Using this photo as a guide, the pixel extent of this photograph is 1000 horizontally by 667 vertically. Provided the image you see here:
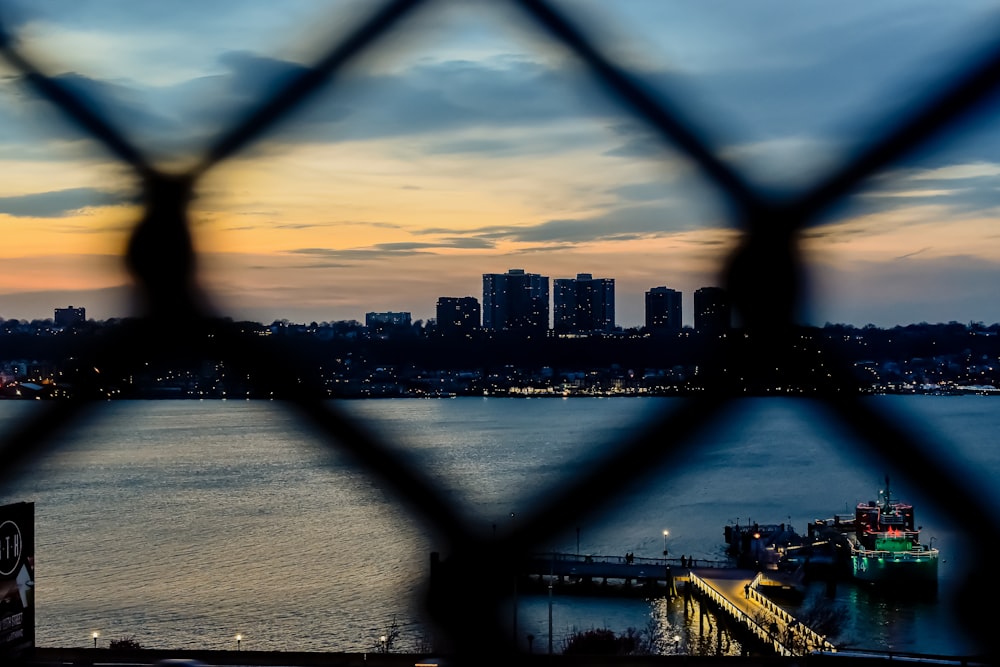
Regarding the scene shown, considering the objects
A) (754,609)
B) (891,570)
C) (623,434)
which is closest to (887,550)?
(891,570)

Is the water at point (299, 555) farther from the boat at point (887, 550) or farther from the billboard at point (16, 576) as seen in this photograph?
the billboard at point (16, 576)

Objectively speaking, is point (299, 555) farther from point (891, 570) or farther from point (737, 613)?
point (891, 570)

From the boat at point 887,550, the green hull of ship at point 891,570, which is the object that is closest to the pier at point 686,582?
the green hull of ship at point 891,570

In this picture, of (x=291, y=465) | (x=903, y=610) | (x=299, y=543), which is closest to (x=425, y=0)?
A: (x=299, y=543)

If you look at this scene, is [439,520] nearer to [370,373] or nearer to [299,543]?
[370,373]

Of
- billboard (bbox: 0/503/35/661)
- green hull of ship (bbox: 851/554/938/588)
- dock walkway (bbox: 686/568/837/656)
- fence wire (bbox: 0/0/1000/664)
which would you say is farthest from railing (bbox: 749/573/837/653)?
fence wire (bbox: 0/0/1000/664)

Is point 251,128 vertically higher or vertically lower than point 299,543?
higher
